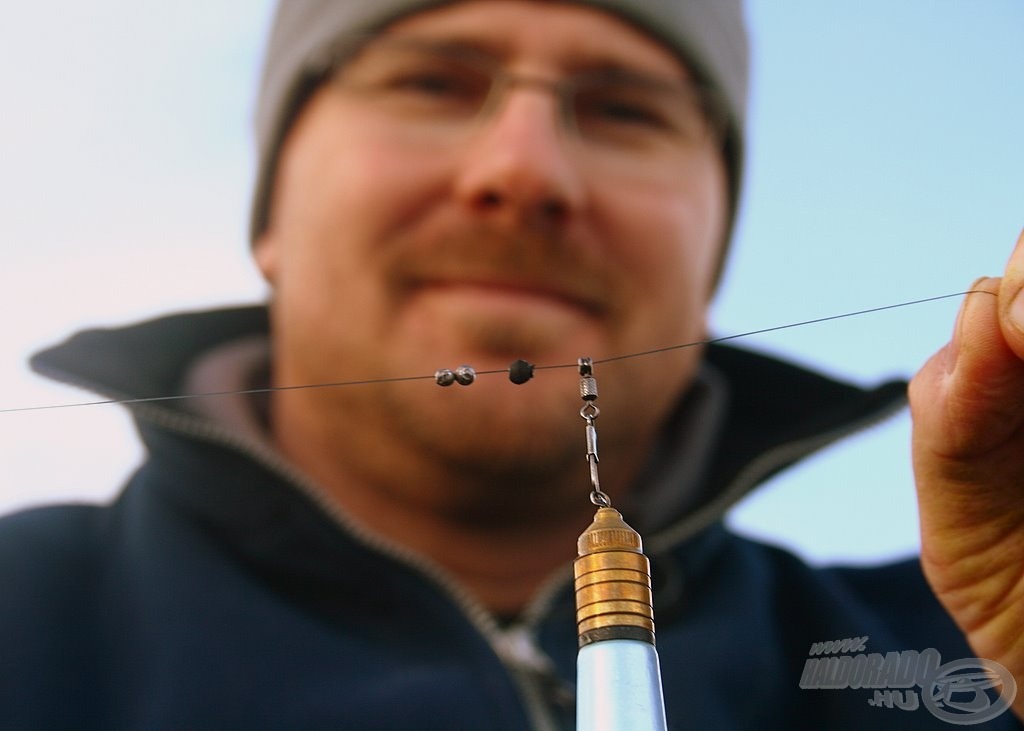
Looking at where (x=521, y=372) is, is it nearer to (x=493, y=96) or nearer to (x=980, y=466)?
(x=980, y=466)

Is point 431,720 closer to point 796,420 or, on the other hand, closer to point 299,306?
point 299,306

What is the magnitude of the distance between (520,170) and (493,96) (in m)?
0.29

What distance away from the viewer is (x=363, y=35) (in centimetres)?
260

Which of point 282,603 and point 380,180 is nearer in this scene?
point 282,603

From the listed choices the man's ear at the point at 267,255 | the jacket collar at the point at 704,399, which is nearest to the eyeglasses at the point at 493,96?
the man's ear at the point at 267,255

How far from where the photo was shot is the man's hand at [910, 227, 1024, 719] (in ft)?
3.94

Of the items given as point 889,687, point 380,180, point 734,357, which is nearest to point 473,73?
point 380,180

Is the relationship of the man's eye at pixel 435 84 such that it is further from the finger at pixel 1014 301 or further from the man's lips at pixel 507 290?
the finger at pixel 1014 301

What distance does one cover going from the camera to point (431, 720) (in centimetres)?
185

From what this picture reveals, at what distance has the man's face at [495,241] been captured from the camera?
2258 millimetres

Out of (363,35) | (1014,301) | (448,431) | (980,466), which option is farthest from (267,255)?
(1014,301)

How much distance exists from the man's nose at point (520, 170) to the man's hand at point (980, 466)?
1091mm

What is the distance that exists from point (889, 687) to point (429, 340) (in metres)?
1.17

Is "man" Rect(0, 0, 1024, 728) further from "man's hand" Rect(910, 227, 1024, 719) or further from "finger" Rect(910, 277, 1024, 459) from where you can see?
"finger" Rect(910, 277, 1024, 459)
